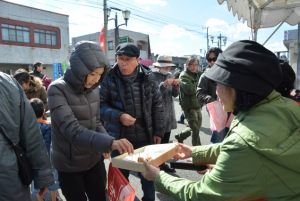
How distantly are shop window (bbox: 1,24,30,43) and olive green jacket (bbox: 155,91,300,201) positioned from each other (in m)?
29.0

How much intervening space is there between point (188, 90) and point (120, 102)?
198 centimetres

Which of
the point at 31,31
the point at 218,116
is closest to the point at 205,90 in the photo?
the point at 218,116

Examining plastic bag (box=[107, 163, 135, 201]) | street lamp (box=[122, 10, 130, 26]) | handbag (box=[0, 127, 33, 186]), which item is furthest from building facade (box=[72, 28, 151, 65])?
handbag (box=[0, 127, 33, 186])

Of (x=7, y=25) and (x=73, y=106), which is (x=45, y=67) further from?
(x=73, y=106)

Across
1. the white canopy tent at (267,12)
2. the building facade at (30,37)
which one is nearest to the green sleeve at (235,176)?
the white canopy tent at (267,12)

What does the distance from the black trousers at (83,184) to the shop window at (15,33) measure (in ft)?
91.2

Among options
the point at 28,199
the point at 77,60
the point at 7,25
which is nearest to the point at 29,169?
the point at 28,199

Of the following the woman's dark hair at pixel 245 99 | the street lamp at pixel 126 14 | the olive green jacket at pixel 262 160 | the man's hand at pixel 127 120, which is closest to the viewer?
the olive green jacket at pixel 262 160

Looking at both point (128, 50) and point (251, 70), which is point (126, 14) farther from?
point (251, 70)

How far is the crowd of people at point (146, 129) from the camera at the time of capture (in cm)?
102

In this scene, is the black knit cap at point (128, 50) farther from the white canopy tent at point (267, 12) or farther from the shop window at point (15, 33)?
the shop window at point (15, 33)

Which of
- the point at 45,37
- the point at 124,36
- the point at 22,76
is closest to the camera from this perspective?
the point at 22,76

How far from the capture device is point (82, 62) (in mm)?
1798

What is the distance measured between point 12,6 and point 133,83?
28769mm
